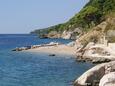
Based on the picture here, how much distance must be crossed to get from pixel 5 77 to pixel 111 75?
21382 millimetres

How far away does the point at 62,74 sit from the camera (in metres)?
54.1

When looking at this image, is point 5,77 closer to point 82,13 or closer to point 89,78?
point 89,78

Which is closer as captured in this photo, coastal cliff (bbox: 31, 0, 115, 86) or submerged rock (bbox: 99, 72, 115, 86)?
submerged rock (bbox: 99, 72, 115, 86)

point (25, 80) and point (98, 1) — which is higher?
point (98, 1)

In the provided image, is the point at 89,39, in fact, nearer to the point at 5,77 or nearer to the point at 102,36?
the point at 102,36

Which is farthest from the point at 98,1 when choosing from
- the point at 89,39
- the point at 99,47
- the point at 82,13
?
the point at 99,47

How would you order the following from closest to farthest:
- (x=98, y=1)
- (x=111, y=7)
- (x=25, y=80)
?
(x=25, y=80) → (x=111, y=7) → (x=98, y=1)

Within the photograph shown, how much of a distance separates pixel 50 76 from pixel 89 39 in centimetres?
3696

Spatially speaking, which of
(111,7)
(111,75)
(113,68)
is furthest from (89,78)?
(111,7)

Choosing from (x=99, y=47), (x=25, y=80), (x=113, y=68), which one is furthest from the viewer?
(x=99, y=47)

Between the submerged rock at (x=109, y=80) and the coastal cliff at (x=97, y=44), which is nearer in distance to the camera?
the submerged rock at (x=109, y=80)

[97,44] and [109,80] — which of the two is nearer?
[109,80]

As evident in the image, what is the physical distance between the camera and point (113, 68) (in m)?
36.6

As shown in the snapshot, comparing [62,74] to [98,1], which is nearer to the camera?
[62,74]
